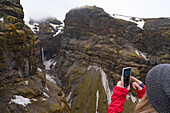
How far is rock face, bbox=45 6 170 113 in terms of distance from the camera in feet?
186

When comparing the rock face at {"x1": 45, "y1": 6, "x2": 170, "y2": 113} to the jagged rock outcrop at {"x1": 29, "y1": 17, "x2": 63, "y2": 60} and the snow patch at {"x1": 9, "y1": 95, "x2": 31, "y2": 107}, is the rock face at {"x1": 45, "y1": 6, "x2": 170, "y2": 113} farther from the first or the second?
the jagged rock outcrop at {"x1": 29, "y1": 17, "x2": 63, "y2": 60}

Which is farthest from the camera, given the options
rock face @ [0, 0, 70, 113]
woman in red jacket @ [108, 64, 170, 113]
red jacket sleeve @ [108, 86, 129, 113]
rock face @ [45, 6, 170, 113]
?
rock face @ [45, 6, 170, 113]

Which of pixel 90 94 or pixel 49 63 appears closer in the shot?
pixel 90 94

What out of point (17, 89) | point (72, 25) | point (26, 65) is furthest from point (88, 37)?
point (17, 89)

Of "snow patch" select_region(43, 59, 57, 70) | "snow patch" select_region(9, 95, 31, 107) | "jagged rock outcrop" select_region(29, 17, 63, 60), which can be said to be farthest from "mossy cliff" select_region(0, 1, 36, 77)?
"jagged rock outcrop" select_region(29, 17, 63, 60)

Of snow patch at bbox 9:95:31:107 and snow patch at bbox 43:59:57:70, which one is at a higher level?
snow patch at bbox 9:95:31:107

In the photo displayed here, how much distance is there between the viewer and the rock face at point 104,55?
56562 mm

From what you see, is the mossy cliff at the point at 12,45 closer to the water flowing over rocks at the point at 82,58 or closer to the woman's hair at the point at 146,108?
the water flowing over rocks at the point at 82,58

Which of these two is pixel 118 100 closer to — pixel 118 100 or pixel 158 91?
pixel 118 100

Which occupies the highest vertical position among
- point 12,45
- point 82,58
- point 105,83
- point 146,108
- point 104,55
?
point 146,108

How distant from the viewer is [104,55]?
2808 inches

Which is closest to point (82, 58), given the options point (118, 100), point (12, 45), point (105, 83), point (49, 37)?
point (105, 83)

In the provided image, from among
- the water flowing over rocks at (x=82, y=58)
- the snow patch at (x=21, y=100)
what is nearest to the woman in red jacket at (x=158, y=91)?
the water flowing over rocks at (x=82, y=58)

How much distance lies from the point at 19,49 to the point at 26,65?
16.4 ft
